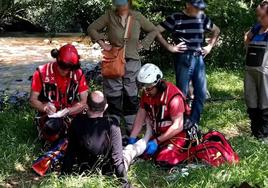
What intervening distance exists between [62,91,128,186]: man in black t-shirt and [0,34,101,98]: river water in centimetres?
452

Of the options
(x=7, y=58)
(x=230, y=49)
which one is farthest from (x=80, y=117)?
(x=7, y=58)

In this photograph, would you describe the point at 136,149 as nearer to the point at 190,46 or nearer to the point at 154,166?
the point at 154,166

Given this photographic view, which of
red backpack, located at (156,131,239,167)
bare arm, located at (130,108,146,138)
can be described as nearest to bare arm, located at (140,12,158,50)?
bare arm, located at (130,108,146,138)

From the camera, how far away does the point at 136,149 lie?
A: 5.02m

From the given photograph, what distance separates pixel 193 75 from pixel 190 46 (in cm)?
36

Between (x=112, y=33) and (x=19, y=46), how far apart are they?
Result: 13593 millimetres

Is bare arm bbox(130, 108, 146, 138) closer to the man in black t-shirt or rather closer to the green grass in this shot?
the green grass

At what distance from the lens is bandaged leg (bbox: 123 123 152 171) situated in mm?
4836

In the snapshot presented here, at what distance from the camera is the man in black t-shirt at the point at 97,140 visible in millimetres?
4398

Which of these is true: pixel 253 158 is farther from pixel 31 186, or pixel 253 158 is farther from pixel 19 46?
pixel 19 46

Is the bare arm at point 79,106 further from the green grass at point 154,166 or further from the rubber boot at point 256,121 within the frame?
the rubber boot at point 256,121

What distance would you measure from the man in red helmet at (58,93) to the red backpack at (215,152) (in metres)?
1.34

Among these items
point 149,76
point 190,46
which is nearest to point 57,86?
point 149,76

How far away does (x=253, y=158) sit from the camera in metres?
4.79
